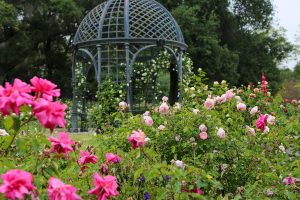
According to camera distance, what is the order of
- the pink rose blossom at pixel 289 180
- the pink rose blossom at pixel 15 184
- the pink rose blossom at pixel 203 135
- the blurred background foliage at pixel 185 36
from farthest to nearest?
the blurred background foliage at pixel 185 36, the pink rose blossom at pixel 203 135, the pink rose blossom at pixel 289 180, the pink rose blossom at pixel 15 184

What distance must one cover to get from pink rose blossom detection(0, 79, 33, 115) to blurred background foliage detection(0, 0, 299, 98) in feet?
61.3

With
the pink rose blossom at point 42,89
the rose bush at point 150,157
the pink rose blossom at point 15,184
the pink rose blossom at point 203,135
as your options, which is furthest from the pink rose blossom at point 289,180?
the pink rose blossom at point 15,184

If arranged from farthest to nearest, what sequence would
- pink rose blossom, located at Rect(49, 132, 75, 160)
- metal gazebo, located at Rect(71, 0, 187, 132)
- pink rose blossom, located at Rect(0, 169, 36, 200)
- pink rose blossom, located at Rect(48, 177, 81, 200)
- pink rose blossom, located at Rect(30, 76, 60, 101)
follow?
metal gazebo, located at Rect(71, 0, 187, 132) < pink rose blossom, located at Rect(49, 132, 75, 160) < pink rose blossom, located at Rect(30, 76, 60, 101) < pink rose blossom, located at Rect(48, 177, 81, 200) < pink rose blossom, located at Rect(0, 169, 36, 200)

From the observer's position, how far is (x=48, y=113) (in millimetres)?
1472

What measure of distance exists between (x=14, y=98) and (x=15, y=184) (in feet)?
0.95

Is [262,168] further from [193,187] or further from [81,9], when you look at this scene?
[81,9]

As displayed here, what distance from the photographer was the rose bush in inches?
61.6

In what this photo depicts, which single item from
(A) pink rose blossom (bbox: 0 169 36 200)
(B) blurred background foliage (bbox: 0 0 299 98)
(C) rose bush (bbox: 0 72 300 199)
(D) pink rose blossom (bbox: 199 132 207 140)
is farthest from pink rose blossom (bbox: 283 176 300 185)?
(B) blurred background foliage (bbox: 0 0 299 98)

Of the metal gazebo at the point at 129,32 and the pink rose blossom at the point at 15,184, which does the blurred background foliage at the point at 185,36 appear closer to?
the metal gazebo at the point at 129,32

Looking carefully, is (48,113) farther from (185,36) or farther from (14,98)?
(185,36)

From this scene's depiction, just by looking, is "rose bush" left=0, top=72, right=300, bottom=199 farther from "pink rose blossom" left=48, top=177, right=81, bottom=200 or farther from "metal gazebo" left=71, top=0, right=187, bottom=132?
"metal gazebo" left=71, top=0, right=187, bottom=132

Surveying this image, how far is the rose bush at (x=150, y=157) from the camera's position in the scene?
61.6 inches

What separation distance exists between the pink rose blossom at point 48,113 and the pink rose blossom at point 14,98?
4 cm

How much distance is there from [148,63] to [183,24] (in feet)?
26.3
